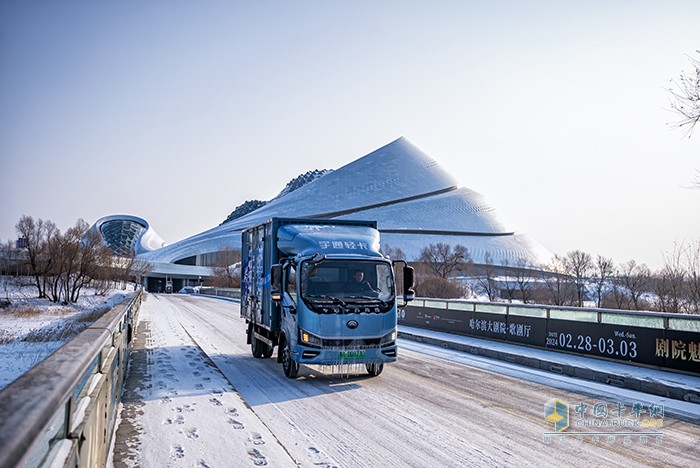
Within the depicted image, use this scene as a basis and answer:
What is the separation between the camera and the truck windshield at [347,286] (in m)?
10.3

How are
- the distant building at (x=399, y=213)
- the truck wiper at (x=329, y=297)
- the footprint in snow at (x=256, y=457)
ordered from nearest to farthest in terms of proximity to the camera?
the footprint in snow at (x=256, y=457)
the truck wiper at (x=329, y=297)
the distant building at (x=399, y=213)

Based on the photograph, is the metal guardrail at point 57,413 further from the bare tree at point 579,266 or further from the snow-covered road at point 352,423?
the bare tree at point 579,266

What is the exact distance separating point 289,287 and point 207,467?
5.56 m

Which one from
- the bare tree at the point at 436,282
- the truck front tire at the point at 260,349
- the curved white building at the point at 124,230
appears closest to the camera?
the truck front tire at the point at 260,349

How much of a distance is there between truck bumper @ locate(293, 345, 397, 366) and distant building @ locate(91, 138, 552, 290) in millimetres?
89408

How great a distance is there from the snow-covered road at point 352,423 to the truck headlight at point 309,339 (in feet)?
2.71

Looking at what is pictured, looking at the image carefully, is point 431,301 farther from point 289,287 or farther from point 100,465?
point 100,465

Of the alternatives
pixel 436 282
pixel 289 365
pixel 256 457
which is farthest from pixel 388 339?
pixel 436 282

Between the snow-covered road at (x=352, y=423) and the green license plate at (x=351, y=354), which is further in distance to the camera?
the green license plate at (x=351, y=354)

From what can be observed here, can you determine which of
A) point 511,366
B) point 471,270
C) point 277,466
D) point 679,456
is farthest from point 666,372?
point 471,270

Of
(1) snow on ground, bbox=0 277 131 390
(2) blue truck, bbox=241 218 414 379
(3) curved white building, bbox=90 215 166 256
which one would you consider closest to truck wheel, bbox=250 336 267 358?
(2) blue truck, bbox=241 218 414 379

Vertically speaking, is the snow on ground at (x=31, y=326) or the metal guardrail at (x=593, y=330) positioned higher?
the metal guardrail at (x=593, y=330)

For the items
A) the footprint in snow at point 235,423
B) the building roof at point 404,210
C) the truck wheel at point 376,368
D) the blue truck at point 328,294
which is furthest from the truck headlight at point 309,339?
the building roof at point 404,210

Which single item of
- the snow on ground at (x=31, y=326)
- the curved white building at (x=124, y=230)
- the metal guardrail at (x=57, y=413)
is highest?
the curved white building at (x=124, y=230)
